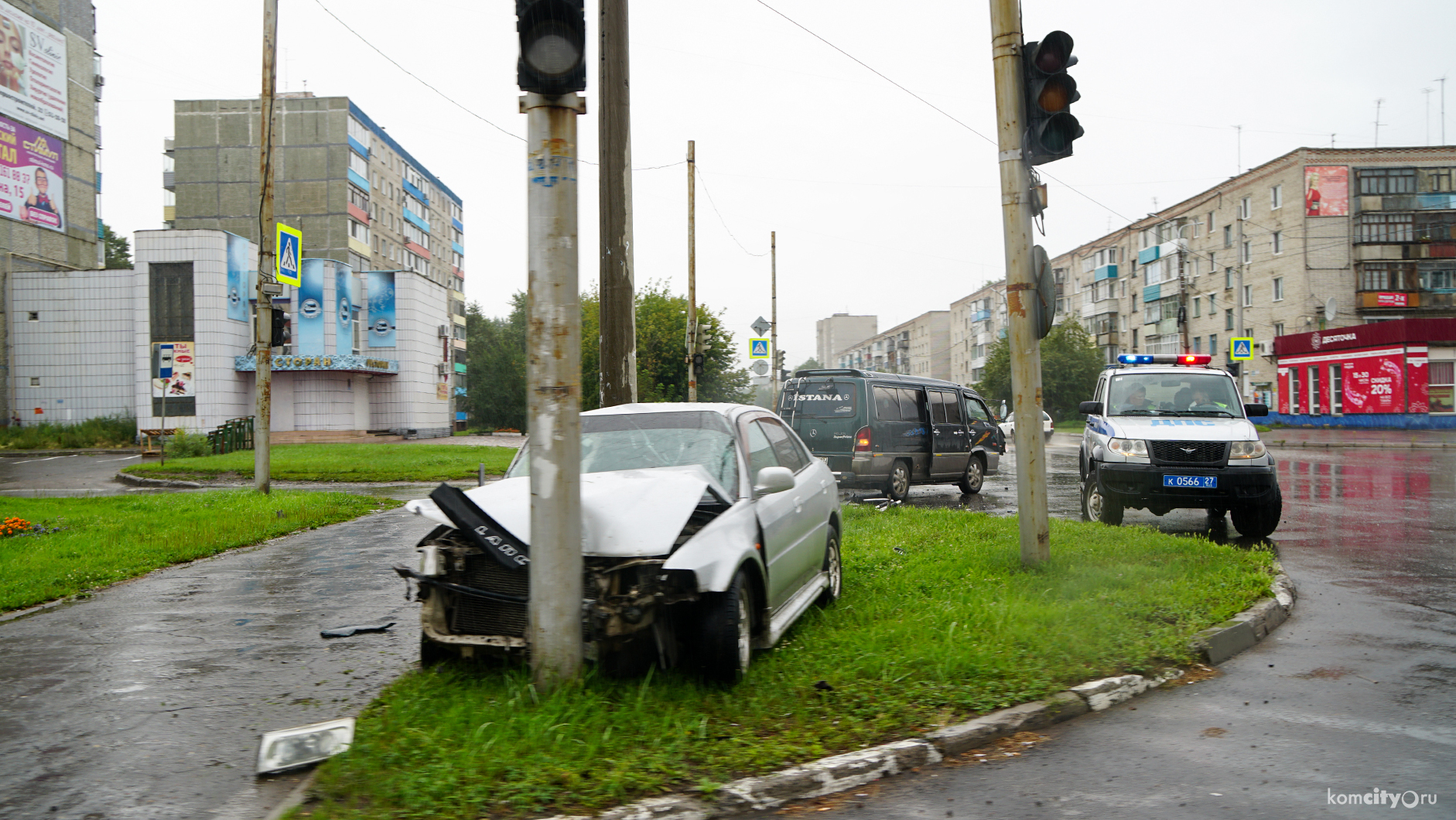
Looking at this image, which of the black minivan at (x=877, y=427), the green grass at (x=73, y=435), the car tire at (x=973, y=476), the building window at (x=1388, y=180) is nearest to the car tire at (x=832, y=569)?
the black minivan at (x=877, y=427)

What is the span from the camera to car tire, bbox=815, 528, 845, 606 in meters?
6.77

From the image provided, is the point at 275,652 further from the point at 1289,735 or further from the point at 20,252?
the point at 20,252

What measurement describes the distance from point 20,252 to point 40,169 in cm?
434

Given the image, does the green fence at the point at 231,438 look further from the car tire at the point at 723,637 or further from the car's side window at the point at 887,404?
the car tire at the point at 723,637

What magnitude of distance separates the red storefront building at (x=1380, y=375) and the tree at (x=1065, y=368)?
15152 mm

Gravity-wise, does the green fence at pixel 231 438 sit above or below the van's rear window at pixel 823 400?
below

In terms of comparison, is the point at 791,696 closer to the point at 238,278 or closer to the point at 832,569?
the point at 832,569

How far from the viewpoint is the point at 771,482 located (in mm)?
5332

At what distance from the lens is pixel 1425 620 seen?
6.57m

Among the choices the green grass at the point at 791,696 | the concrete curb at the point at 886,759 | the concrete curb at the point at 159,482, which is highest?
the concrete curb at the point at 159,482

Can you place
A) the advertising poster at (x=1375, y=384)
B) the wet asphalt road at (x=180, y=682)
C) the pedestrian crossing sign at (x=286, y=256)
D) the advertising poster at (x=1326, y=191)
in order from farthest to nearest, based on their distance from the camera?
1. the advertising poster at (x=1326, y=191)
2. the advertising poster at (x=1375, y=384)
3. the pedestrian crossing sign at (x=286, y=256)
4. the wet asphalt road at (x=180, y=682)

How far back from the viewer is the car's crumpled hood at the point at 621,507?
4594mm

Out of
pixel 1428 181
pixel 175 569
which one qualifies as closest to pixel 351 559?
pixel 175 569

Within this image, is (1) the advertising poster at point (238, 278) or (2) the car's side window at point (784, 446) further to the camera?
(1) the advertising poster at point (238, 278)
